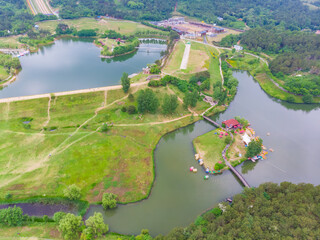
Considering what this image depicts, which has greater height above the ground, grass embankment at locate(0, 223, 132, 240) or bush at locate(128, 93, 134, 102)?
bush at locate(128, 93, 134, 102)

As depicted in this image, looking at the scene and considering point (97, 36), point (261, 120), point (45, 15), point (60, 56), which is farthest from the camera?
point (45, 15)

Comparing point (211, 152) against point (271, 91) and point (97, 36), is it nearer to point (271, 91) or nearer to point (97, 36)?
point (271, 91)

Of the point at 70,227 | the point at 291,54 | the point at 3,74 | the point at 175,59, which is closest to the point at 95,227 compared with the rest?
the point at 70,227

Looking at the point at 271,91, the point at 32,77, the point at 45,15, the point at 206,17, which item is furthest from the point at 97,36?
the point at 271,91

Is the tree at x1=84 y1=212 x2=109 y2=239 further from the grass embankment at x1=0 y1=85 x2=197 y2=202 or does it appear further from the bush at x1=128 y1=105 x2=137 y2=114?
the bush at x1=128 y1=105 x2=137 y2=114

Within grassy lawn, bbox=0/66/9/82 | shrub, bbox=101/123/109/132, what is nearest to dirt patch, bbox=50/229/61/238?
shrub, bbox=101/123/109/132
